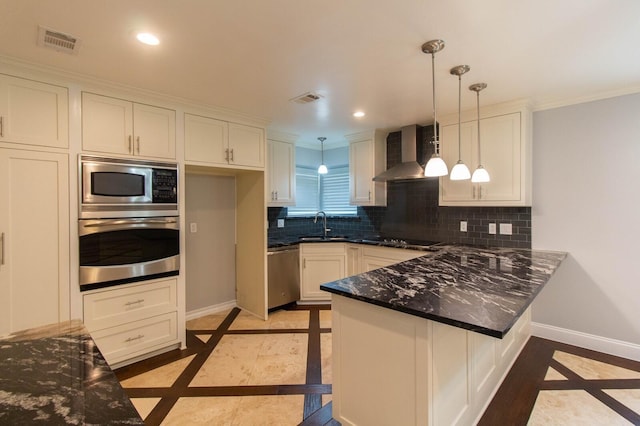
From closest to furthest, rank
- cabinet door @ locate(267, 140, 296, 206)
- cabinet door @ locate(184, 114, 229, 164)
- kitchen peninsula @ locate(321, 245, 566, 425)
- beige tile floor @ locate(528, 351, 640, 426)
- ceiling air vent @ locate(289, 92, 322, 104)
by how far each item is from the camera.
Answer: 1. kitchen peninsula @ locate(321, 245, 566, 425)
2. beige tile floor @ locate(528, 351, 640, 426)
3. ceiling air vent @ locate(289, 92, 322, 104)
4. cabinet door @ locate(184, 114, 229, 164)
5. cabinet door @ locate(267, 140, 296, 206)

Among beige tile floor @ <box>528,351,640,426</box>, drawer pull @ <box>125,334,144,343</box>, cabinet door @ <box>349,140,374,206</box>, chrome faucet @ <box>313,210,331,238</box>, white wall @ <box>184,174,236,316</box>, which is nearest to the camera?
beige tile floor @ <box>528,351,640,426</box>

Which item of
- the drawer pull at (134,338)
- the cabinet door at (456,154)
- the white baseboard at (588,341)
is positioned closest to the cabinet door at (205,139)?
the drawer pull at (134,338)

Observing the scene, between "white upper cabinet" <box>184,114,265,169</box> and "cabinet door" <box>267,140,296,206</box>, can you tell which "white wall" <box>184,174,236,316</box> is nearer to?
"cabinet door" <box>267,140,296,206</box>

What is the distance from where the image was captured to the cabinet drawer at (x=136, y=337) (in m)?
2.52

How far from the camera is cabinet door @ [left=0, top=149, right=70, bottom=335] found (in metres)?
2.12

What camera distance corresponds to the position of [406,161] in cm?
387

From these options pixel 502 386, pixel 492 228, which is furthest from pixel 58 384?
pixel 492 228

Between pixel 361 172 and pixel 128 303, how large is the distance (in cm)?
309

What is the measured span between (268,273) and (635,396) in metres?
3.39

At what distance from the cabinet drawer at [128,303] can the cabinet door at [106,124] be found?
1.19 metres

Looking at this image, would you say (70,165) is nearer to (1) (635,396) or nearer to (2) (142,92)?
(2) (142,92)

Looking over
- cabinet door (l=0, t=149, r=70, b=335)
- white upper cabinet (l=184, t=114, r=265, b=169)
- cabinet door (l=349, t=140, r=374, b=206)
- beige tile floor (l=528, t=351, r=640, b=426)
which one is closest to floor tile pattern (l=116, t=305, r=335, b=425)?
cabinet door (l=0, t=149, r=70, b=335)

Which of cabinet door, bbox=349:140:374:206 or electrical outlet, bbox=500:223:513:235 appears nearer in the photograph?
electrical outlet, bbox=500:223:513:235

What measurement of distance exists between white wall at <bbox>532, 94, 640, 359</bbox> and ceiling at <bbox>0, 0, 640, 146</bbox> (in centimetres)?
30
